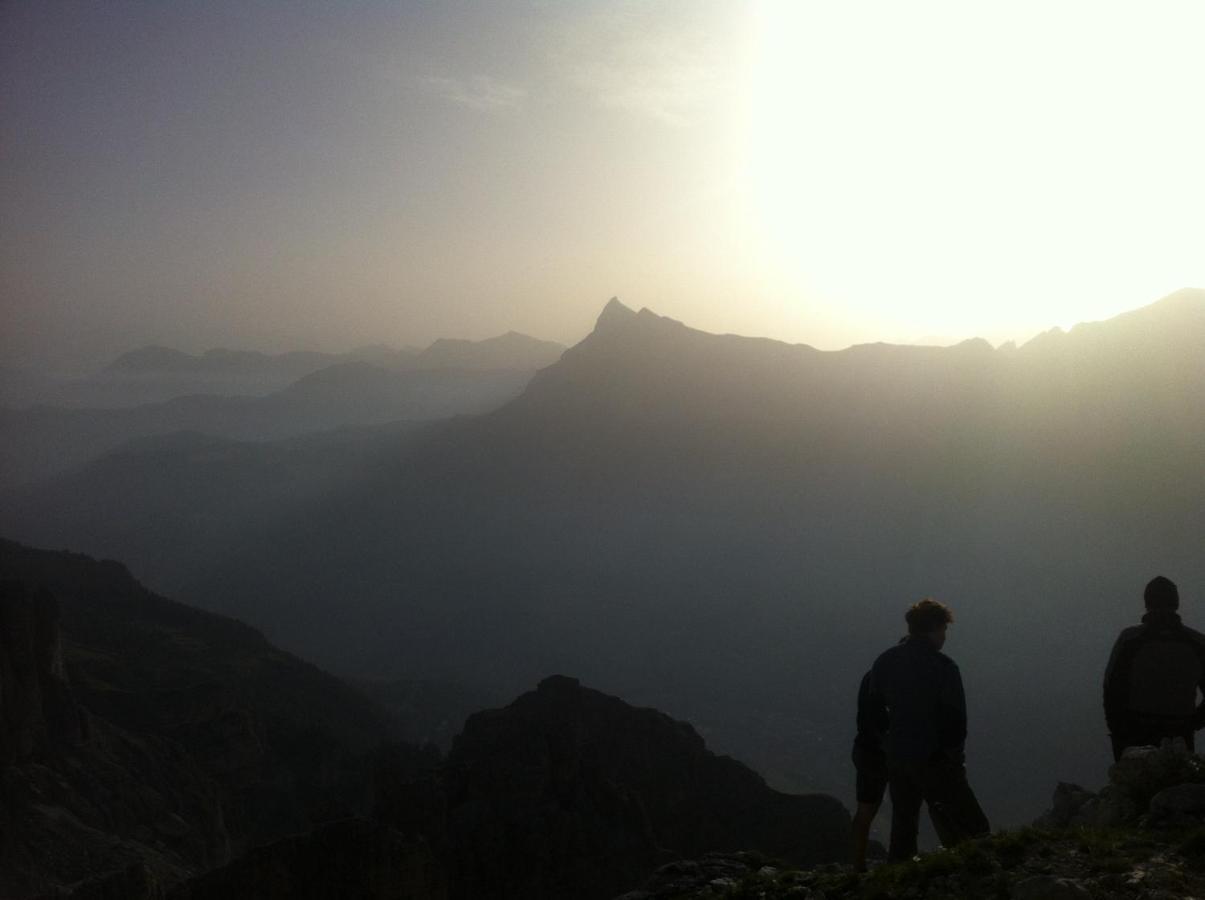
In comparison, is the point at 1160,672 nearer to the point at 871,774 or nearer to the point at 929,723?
the point at 929,723

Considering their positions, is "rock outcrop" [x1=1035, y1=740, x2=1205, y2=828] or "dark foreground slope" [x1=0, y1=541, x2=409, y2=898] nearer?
"rock outcrop" [x1=1035, y1=740, x2=1205, y2=828]

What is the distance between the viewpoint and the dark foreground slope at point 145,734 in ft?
188

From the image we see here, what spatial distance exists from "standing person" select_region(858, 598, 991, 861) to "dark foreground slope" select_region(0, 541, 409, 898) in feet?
144

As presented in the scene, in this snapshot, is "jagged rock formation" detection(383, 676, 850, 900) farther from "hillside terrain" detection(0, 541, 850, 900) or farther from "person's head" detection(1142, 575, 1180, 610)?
"person's head" detection(1142, 575, 1180, 610)

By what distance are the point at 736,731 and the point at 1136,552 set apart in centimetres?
9886

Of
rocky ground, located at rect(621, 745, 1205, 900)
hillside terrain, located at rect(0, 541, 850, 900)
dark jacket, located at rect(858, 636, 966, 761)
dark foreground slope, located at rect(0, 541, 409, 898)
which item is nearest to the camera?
rocky ground, located at rect(621, 745, 1205, 900)

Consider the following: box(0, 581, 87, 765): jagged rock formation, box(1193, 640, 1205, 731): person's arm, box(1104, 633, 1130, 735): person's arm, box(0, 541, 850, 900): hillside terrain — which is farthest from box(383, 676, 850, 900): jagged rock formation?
box(1193, 640, 1205, 731): person's arm

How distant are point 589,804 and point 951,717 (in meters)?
50.3

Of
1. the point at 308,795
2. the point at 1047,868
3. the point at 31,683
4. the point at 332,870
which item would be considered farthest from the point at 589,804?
the point at 1047,868

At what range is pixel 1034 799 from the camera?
128 meters

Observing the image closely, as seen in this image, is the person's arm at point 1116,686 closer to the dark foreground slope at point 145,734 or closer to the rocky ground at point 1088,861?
the rocky ground at point 1088,861

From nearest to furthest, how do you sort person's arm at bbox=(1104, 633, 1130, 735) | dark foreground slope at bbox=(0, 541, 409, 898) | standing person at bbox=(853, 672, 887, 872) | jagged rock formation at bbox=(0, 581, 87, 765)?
standing person at bbox=(853, 672, 887, 872)
person's arm at bbox=(1104, 633, 1130, 735)
dark foreground slope at bbox=(0, 541, 409, 898)
jagged rock formation at bbox=(0, 581, 87, 765)

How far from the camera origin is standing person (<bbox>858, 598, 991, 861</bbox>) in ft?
35.2

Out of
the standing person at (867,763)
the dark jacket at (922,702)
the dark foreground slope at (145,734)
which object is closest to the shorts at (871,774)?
the standing person at (867,763)
